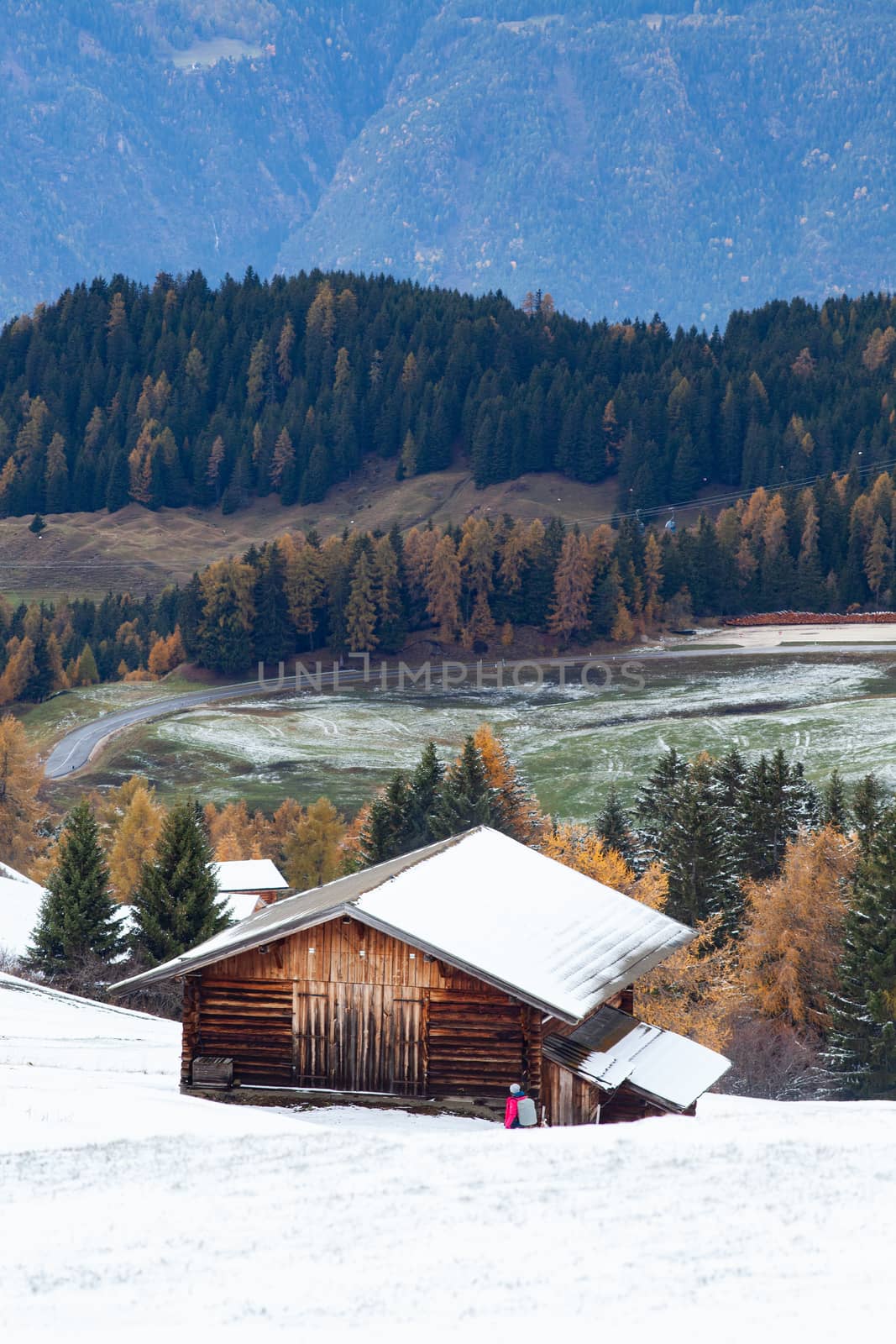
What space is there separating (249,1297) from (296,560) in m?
137

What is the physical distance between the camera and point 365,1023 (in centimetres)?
2539

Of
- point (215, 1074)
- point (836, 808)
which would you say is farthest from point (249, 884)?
point (215, 1074)

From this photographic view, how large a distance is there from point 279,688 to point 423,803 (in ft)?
245

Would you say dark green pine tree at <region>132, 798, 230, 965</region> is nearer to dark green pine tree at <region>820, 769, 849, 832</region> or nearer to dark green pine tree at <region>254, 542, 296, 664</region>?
dark green pine tree at <region>820, 769, 849, 832</region>

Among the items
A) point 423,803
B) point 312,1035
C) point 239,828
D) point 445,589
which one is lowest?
point 239,828

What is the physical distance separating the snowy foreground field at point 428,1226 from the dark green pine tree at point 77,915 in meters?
22.8

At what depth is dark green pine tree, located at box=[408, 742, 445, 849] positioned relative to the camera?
60.2 metres

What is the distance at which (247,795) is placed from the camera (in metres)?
95.9

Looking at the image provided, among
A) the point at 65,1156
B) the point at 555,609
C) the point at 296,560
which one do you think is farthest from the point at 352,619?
the point at 65,1156

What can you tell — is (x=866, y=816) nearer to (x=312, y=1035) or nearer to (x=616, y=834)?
(x=616, y=834)

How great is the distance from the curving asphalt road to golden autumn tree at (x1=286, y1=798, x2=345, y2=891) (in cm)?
3690

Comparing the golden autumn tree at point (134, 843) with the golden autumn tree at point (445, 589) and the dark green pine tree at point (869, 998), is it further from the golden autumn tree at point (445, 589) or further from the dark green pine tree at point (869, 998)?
the golden autumn tree at point (445, 589)

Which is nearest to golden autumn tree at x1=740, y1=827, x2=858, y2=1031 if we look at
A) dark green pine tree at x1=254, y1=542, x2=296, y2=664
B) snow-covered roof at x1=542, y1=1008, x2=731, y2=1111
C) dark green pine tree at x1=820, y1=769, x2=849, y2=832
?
dark green pine tree at x1=820, y1=769, x2=849, y2=832

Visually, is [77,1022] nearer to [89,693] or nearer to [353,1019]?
[353,1019]
